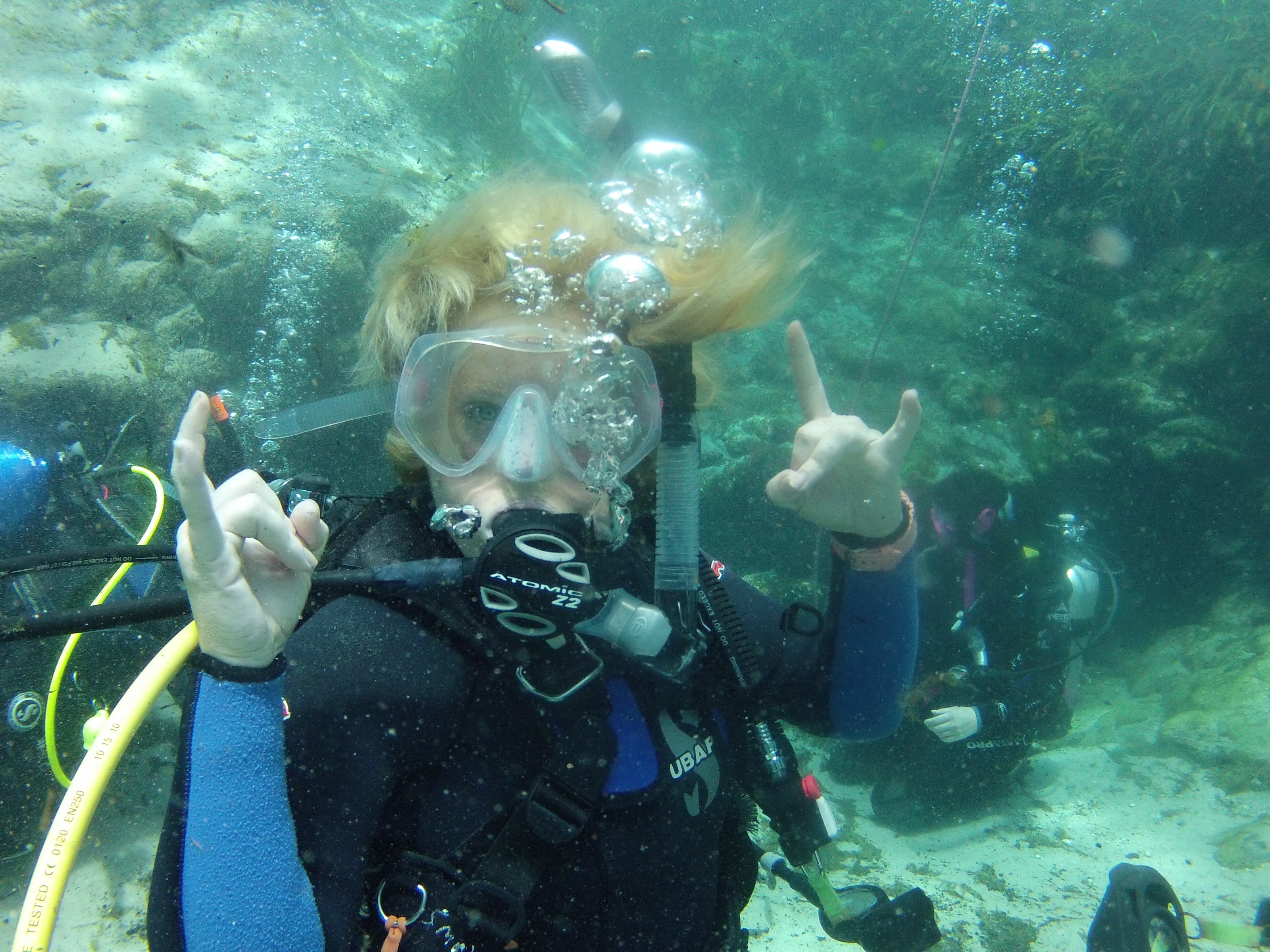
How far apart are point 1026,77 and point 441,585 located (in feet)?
56.6

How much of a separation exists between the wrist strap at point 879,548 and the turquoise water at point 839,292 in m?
0.72

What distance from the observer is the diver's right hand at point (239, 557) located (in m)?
1.04

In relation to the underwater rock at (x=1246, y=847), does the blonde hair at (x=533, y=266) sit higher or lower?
higher

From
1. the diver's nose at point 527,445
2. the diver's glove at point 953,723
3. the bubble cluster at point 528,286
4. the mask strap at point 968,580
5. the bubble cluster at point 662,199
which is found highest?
the bubble cluster at point 662,199

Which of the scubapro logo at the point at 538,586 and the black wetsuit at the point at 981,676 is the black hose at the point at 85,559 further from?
the black wetsuit at the point at 981,676

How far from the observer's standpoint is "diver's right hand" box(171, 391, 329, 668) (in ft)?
3.40

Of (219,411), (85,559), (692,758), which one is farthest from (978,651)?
(85,559)

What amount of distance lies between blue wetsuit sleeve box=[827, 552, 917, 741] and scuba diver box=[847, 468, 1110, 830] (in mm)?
3712

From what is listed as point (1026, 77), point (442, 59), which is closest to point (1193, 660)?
point (1026, 77)

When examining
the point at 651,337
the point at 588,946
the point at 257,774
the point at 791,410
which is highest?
the point at 651,337

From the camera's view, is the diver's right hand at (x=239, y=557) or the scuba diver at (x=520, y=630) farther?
the scuba diver at (x=520, y=630)

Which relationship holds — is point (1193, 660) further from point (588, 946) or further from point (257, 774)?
point (257, 774)

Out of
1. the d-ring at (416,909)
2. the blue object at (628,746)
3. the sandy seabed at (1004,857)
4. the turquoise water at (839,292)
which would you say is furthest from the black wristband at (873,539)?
the sandy seabed at (1004,857)

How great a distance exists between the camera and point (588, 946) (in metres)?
1.56
